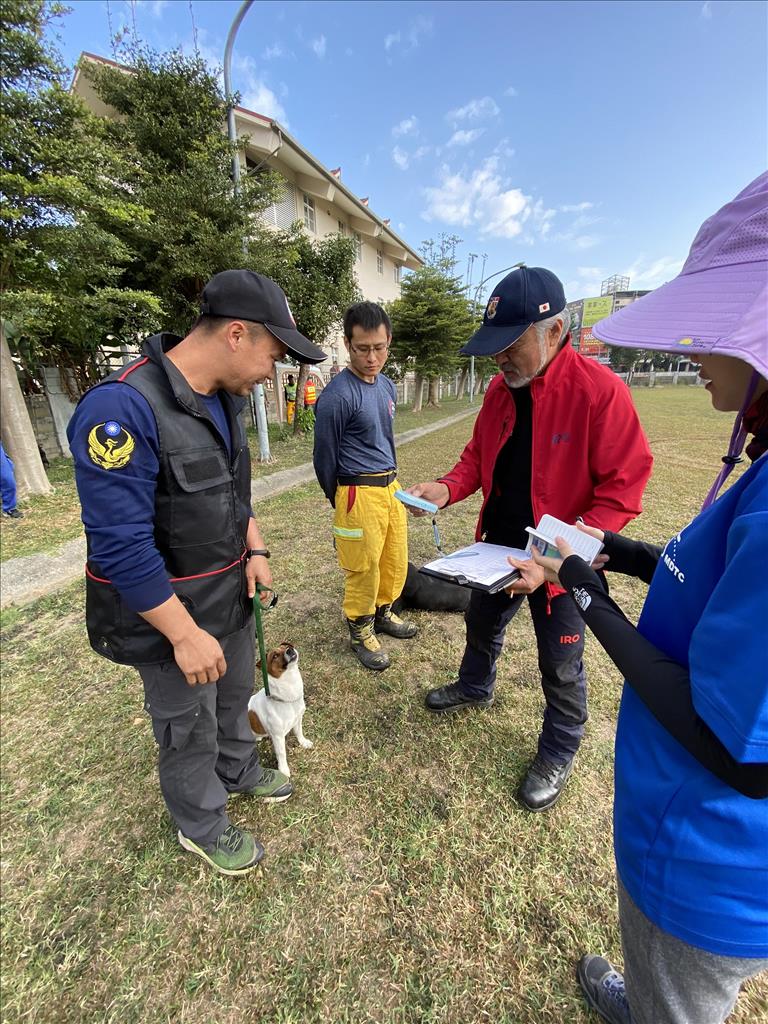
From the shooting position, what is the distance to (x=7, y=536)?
5.23m

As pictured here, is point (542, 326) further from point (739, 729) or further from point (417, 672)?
point (417, 672)

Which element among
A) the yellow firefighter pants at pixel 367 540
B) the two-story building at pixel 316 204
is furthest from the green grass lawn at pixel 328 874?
the two-story building at pixel 316 204

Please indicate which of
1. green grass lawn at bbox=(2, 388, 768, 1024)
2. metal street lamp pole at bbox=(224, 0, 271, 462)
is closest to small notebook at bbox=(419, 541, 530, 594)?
green grass lawn at bbox=(2, 388, 768, 1024)

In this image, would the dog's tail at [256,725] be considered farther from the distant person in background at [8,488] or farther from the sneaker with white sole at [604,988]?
the distant person in background at [8,488]

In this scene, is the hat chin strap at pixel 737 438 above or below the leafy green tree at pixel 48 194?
below

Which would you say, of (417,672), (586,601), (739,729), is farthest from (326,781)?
(739,729)

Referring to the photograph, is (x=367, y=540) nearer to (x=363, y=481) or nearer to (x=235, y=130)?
(x=363, y=481)

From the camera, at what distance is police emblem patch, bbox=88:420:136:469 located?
1192mm

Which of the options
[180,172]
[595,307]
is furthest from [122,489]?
[595,307]

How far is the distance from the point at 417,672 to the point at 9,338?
8728mm

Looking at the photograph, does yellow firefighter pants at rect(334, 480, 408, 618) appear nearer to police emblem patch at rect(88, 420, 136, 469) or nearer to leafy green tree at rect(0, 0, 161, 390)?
police emblem patch at rect(88, 420, 136, 469)

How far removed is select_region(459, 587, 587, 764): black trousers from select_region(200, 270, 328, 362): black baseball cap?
4.99 feet

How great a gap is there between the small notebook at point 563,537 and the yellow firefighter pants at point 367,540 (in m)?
1.42

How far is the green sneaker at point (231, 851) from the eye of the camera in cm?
174
